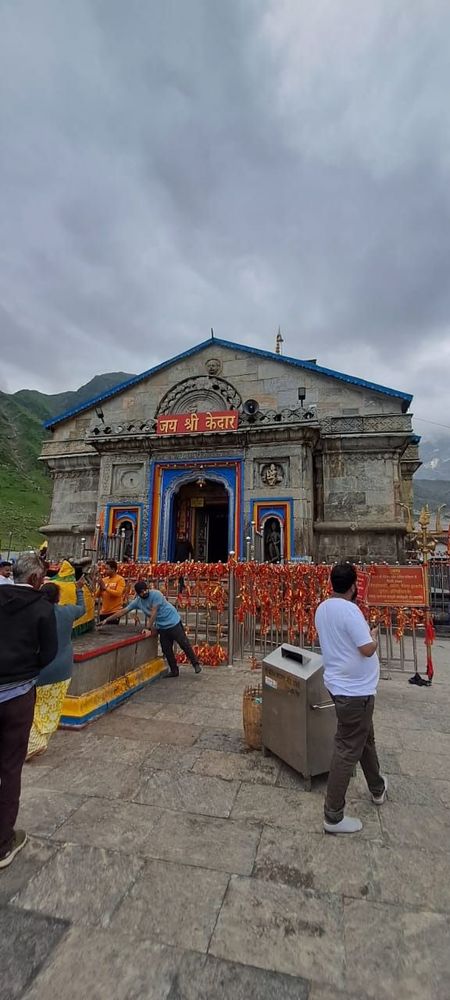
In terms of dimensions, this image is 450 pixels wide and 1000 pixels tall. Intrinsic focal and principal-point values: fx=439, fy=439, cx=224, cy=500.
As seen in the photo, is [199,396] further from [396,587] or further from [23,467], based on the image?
[23,467]

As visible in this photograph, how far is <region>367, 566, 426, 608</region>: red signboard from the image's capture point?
7.48 meters

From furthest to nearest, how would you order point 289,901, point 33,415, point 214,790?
point 33,415
point 214,790
point 289,901

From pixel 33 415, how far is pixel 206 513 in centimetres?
7494

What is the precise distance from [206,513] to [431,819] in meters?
17.1

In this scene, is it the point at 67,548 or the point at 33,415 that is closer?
the point at 67,548

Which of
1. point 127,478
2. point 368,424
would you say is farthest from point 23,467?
point 368,424

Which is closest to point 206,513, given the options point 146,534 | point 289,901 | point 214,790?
point 146,534

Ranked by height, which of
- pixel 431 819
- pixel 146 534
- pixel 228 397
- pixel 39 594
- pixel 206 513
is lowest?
pixel 431 819

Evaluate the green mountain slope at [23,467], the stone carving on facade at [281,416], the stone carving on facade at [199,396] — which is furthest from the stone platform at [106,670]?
the green mountain slope at [23,467]

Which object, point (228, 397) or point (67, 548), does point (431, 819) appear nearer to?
point (228, 397)

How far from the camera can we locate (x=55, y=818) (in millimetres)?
3221

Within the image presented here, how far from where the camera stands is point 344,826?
3109mm

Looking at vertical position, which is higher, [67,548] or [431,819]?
[67,548]

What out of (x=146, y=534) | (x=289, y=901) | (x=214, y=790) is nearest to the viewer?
(x=289, y=901)
